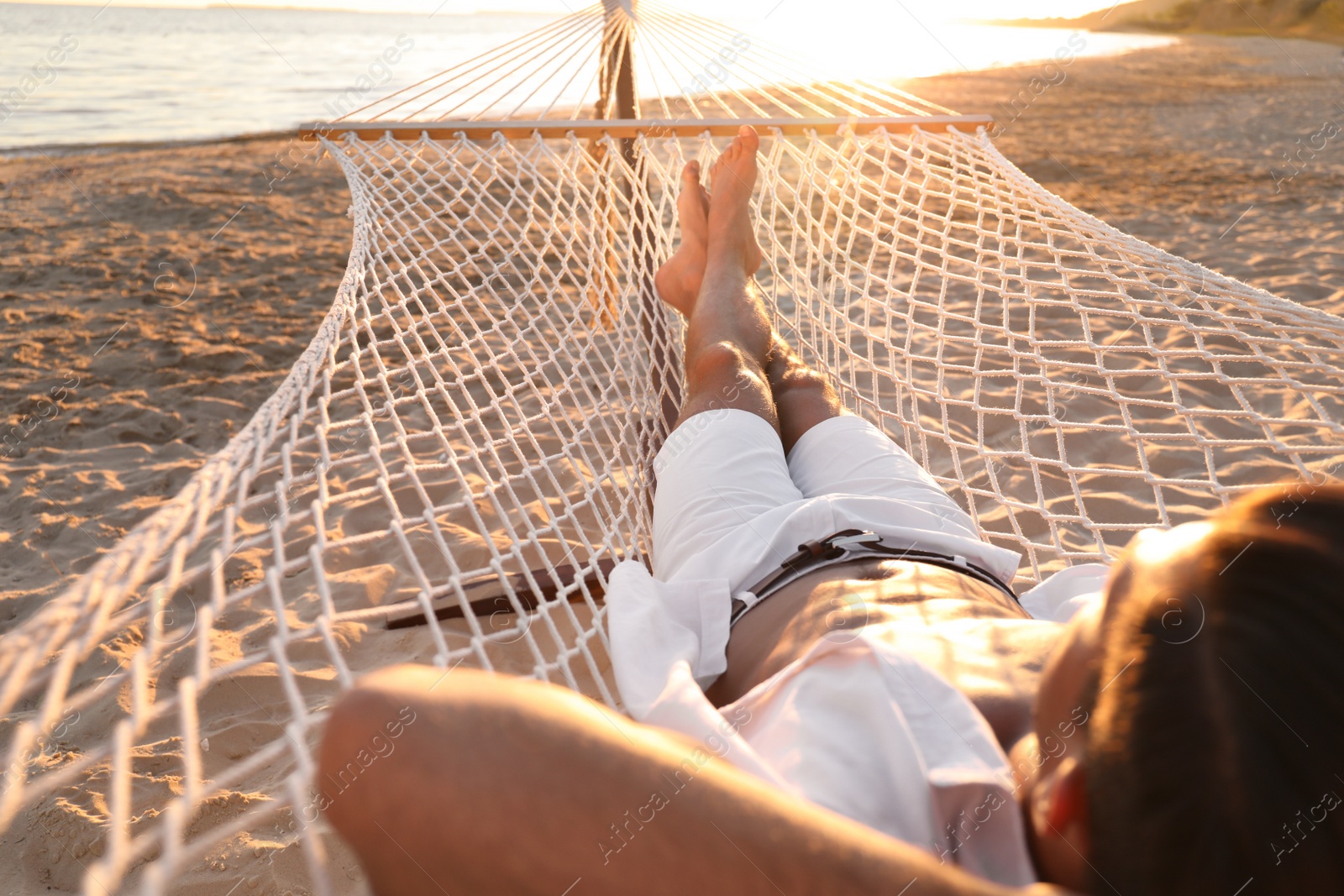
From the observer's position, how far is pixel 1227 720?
0.34 meters

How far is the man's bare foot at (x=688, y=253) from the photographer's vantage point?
1519mm

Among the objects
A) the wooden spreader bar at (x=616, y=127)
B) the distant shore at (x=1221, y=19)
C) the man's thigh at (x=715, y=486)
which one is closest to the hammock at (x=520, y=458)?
the wooden spreader bar at (x=616, y=127)

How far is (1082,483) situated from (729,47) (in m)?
1.32

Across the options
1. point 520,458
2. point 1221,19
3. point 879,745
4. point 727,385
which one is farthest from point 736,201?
point 1221,19

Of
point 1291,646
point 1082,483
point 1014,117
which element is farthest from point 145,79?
point 1291,646

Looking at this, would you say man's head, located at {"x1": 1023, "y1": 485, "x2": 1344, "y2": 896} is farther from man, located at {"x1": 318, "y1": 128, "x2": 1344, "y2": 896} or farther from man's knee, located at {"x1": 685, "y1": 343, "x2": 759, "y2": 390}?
man's knee, located at {"x1": 685, "y1": 343, "x2": 759, "y2": 390}

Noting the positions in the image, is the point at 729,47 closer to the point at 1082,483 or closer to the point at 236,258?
the point at 1082,483

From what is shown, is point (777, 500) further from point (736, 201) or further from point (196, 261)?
point (196, 261)

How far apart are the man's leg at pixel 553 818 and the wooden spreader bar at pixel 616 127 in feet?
4.85

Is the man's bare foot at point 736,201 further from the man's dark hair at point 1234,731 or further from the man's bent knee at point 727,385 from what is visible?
the man's dark hair at point 1234,731

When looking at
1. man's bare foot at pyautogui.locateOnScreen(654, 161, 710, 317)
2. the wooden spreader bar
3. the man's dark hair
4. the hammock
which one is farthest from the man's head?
the wooden spreader bar

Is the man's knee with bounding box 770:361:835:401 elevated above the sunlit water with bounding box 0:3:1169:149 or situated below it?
below

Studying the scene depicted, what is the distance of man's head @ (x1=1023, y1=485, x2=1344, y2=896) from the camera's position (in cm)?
34

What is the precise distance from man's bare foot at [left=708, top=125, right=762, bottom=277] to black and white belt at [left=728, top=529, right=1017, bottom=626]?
796 millimetres
